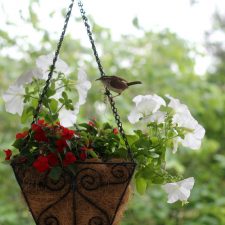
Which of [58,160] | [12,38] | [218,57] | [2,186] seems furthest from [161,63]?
[58,160]

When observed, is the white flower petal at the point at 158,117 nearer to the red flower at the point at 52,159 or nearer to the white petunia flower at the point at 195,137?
the white petunia flower at the point at 195,137

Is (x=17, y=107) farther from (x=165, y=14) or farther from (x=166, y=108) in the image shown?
(x=165, y=14)

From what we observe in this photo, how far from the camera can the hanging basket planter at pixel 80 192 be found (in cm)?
98

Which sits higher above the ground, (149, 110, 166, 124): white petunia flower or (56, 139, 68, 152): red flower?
(149, 110, 166, 124): white petunia flower

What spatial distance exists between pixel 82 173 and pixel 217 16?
3.64 m

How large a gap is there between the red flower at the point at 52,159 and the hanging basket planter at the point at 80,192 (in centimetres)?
3

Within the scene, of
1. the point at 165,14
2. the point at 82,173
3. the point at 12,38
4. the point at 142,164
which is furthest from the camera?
the point at 165,14

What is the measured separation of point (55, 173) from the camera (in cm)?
96

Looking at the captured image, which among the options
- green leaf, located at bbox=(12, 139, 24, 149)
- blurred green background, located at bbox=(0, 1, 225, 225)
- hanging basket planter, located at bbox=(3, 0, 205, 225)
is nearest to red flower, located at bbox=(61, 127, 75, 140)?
hanging basket planter, located at bbox=(3, 0, 205, 225)

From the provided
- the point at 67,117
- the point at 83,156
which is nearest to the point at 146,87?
the point at 67,117

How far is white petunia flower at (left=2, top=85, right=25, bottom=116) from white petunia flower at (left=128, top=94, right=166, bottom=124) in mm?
277

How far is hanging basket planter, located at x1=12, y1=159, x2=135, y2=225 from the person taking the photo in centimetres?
98

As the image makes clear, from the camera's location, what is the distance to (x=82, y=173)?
0.98 metres

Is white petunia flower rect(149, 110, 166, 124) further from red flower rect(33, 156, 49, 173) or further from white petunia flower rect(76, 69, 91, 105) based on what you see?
red flower rect(33, 156, 49, 173)
